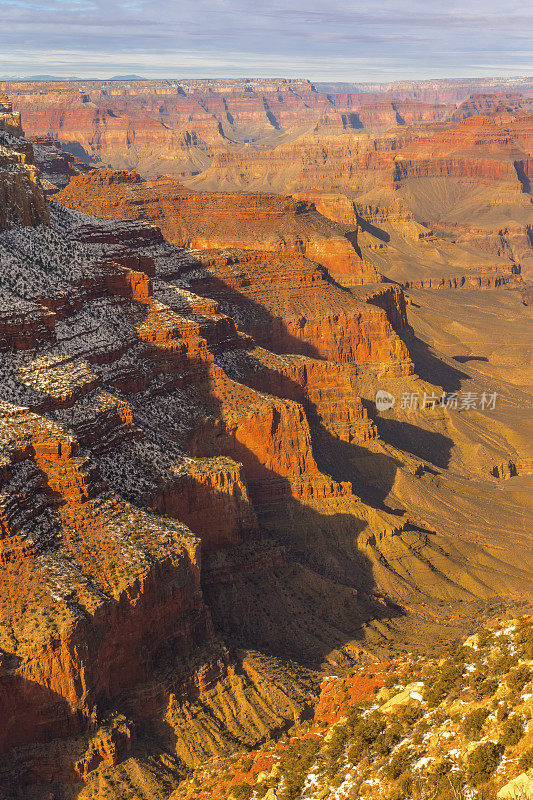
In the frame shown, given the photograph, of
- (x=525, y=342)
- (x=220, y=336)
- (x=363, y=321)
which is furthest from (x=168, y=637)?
(x=525, y=342)

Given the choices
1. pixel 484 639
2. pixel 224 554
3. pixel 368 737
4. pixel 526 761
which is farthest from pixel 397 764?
pixel 224 554

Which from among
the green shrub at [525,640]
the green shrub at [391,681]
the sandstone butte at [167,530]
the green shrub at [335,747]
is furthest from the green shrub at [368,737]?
the sandstone butte at [167,530]

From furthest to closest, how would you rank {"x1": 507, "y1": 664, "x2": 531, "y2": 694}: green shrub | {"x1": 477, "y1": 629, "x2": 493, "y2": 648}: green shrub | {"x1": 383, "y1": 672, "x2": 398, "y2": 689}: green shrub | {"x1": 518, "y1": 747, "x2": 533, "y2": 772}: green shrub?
{"x1": 383, "y1": 672, "x2": 398, "y2": 689}: green shrub
{"x1": 477, "y1": 629, "x2": 493, "y2": 648}: green shrub
{"x1": 507, "y1": 664, "x2": 531, "y2": 694}: green shrub
{"x1": 518, "y1": 747, "x2": 533, "y2": 772}: green shrub

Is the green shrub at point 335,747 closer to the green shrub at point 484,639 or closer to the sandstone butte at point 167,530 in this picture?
the green shrub at point 484,639

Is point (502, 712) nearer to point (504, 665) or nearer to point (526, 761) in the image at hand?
point (526, 761)

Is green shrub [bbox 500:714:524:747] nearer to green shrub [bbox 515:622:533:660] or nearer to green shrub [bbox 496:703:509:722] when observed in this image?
green shrub [bbox 496:703:509:722]

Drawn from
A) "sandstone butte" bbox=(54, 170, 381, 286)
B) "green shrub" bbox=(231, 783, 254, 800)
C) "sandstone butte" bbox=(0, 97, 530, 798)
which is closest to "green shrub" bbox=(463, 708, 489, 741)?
"green shrub" bbox=(231, 783, 254, 800)

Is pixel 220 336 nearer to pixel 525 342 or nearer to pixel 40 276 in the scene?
pixel 40 276

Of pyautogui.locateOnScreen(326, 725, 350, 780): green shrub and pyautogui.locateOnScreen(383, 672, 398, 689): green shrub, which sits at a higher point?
pyautogui.locateOnScreen(326, 725, 350, 780): green shrub
